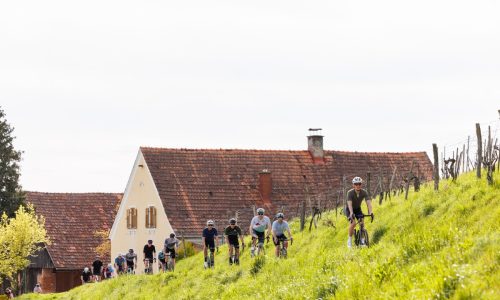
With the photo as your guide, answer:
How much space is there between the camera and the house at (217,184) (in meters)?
58.9

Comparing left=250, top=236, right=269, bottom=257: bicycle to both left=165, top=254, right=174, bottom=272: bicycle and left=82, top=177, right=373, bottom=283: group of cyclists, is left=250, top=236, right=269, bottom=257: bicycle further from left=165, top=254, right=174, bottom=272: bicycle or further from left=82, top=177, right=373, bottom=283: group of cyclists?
left=165, top=254, right=174, bottom=272: bicycle

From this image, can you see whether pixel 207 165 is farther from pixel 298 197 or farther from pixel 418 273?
pixel 418 273

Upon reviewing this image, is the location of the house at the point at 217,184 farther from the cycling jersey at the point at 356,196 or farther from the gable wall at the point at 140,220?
the cycling jersey at the point at 356,196

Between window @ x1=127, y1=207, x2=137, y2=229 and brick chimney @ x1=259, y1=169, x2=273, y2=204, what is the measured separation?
695 cm

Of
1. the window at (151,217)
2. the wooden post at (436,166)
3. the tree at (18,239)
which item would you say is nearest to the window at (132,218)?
the window at (151,217)

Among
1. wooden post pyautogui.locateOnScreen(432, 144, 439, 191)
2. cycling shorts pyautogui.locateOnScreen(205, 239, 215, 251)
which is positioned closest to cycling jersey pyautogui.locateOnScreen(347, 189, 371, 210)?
wooden post pyautogui.locateOnScreen(432, 144, 439, 191)

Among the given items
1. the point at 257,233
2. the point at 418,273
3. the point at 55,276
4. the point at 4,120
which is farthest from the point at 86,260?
the point at 418,273

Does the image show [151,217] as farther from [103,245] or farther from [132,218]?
[103,245]

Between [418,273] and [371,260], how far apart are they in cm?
403

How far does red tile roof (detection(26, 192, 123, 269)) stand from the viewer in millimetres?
72438

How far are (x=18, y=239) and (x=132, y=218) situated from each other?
8.27 meters

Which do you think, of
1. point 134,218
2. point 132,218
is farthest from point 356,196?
point 132,218

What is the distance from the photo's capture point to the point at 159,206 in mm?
59594

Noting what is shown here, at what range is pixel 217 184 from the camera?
61750 millimetres
